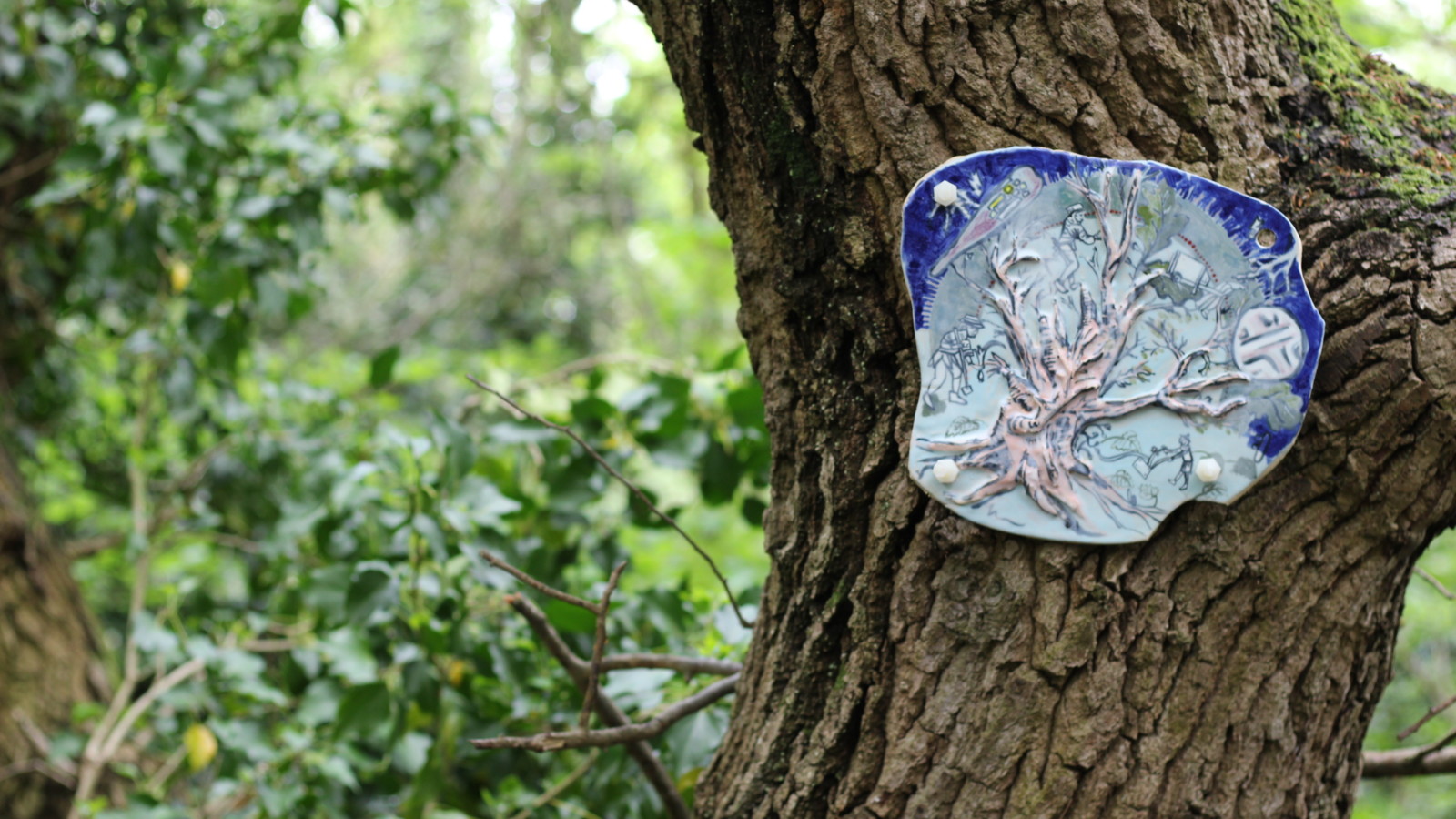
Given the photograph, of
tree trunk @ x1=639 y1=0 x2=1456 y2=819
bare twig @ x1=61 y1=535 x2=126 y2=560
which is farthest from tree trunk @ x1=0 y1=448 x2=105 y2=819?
tree trunk @ x1=639 y1=0 x2=1456 y2=819

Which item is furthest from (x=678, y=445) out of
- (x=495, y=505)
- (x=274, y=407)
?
(x=274, y=407)

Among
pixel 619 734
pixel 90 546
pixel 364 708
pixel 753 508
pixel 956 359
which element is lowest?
pixel 90 546

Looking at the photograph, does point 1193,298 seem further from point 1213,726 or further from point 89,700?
point 89,700

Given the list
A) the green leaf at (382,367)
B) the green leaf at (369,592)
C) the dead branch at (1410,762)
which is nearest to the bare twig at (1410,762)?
the dead branch at (1410,762)

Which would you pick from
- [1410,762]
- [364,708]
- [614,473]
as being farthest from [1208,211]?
[364,708]

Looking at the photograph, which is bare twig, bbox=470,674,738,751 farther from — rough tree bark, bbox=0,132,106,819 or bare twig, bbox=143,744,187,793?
rough tree bark, bbox=0,132,106,819

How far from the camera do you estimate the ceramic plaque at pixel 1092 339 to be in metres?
0.87

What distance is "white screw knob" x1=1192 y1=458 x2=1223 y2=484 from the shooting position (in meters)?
0.86

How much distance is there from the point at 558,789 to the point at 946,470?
2.90ft

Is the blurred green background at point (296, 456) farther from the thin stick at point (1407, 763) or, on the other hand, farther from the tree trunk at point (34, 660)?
the thin stick at point (1407, 763)

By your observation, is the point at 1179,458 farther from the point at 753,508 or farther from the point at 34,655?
the point at 34,655

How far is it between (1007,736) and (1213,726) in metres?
0.18

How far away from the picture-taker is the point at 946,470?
0.89m

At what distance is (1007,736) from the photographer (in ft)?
3.02
